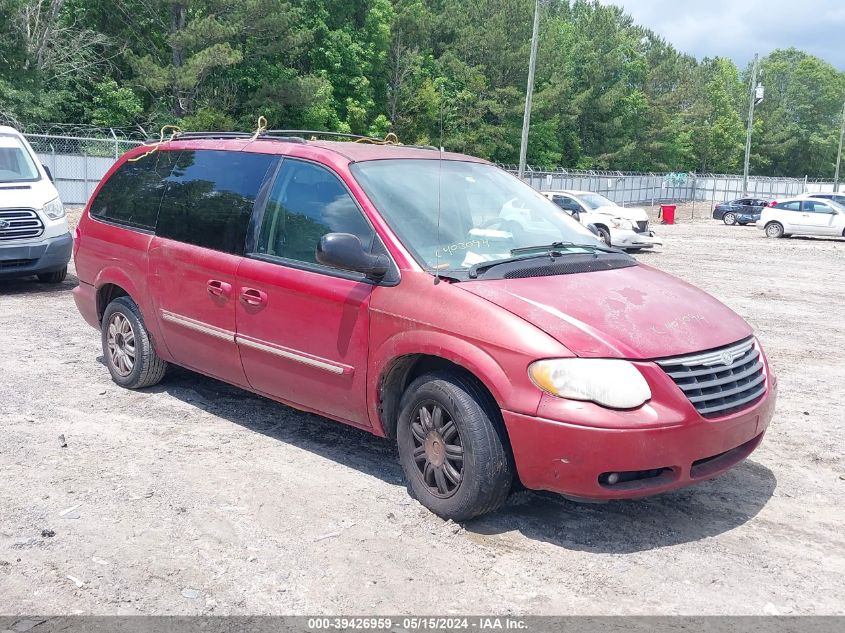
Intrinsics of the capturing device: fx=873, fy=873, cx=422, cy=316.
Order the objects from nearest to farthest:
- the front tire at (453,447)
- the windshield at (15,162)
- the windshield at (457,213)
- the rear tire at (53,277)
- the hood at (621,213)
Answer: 1. the front tire at (453,447)
2. the windshield at (457,213)
3. the windshield at (15,162)
4. the rear tire at (53,277)
5. the hood at (621,213)

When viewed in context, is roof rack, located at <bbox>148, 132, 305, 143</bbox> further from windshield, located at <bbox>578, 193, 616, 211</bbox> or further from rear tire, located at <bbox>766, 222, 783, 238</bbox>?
rear tire, located at <bbox>766, 222, 783, 238</bbox>

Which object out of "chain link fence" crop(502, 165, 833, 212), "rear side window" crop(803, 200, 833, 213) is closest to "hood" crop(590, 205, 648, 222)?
"rear side window" crop(803, 200, 833, 213)

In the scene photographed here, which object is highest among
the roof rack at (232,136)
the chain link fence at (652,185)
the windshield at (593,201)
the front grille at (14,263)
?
the chain link fence at (652,185)

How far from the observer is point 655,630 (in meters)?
3.43

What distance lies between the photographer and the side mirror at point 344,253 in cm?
445

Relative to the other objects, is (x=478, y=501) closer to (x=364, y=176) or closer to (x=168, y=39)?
(x=364, y=176)

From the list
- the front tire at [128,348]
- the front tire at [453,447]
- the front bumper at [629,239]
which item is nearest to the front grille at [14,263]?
the front tire at [128,348]

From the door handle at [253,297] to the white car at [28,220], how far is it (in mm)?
6657

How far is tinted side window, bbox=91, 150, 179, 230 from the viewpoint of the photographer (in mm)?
6258

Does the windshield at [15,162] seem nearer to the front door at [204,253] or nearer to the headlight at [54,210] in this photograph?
the headlight at [54,210]

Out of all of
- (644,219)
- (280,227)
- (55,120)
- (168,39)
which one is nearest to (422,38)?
(168,39)

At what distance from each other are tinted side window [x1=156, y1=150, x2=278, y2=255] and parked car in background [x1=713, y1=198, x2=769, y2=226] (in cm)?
3741

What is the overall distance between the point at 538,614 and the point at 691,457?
3.49 ft

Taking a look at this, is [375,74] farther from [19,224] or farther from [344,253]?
[344,253]
